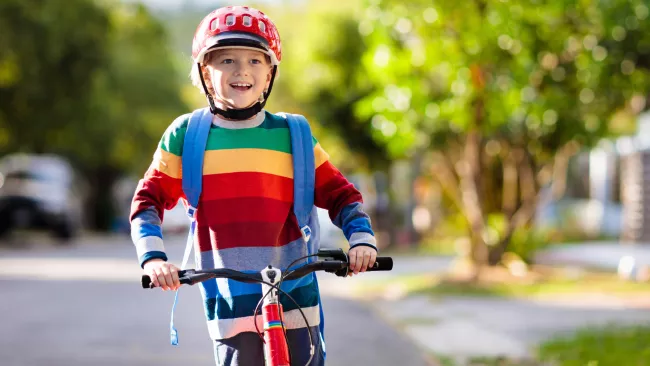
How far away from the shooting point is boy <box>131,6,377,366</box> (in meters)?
4.16

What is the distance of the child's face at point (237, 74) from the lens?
4195mm

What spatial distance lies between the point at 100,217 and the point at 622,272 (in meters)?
38.5

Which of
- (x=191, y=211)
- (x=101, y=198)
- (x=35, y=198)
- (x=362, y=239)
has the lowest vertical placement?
(x=362, y=239)

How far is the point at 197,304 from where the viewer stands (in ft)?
50.4

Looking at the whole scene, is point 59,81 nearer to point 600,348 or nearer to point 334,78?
point 334,78

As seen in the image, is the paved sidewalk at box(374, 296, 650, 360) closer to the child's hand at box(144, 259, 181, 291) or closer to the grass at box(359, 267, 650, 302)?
the grass at box(359, 267, 650, 302)

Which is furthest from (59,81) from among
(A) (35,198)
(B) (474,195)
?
(B) (474,195)

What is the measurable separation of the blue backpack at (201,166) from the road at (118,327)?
5.75 metres

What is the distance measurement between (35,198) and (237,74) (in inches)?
1135

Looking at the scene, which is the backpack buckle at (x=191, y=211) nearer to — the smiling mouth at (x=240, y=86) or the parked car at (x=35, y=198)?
the smiling mouth at (x=240, y=86)

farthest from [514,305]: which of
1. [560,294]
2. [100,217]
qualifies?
[100,217]

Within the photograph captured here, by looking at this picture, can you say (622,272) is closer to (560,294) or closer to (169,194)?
(560,294)

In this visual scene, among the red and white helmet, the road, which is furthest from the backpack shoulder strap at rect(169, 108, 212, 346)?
the road

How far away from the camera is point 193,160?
420cm
